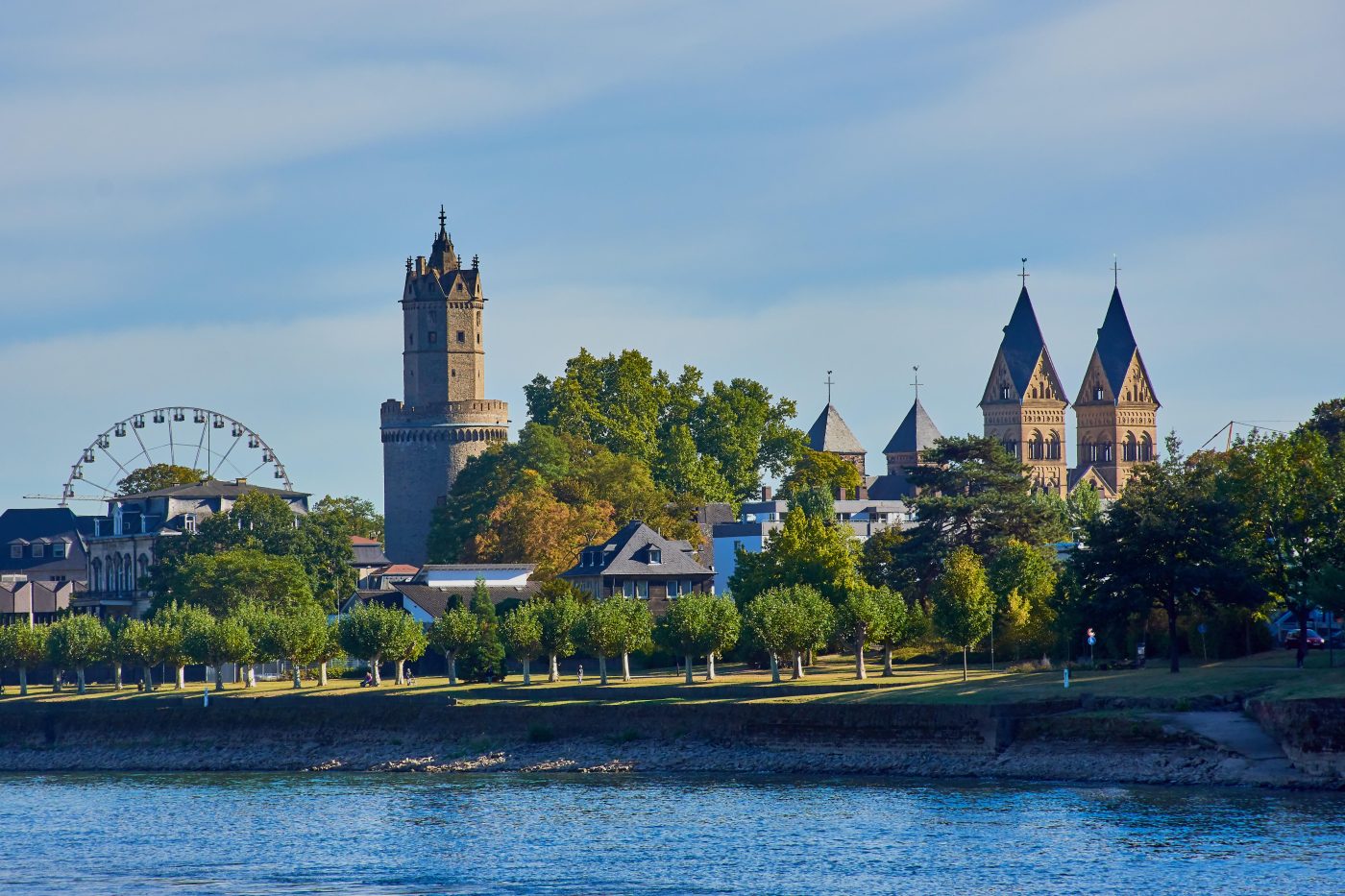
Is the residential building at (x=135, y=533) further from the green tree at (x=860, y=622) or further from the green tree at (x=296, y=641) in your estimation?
the green tree at (x=860, y=622)

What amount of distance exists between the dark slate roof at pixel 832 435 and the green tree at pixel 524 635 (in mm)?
112964

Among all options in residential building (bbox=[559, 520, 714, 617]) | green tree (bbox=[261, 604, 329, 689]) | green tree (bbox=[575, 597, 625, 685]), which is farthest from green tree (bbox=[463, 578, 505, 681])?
residential building (bbox=[559, 520, 714, 617])

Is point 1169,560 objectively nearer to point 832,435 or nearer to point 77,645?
point 77,645

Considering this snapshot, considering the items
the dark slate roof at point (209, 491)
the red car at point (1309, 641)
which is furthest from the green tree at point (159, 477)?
the red car at point (1309, 641)

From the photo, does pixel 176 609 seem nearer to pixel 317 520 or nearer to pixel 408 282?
pixel 317 520

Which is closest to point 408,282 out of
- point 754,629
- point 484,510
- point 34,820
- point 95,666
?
point 484,510

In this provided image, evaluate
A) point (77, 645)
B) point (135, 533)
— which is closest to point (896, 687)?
point (77, 645)

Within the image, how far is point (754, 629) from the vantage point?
74438 mm

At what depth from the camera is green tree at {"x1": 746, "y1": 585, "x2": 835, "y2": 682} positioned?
2906 inches

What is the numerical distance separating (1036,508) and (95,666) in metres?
43.9

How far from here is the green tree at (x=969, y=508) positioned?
89688mm

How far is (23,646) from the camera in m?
92.8

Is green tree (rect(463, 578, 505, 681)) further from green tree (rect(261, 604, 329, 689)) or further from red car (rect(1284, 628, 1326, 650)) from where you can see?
red car (rect(1284, 628, 1326, 650))

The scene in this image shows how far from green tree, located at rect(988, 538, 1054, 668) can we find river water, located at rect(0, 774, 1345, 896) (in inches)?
634
